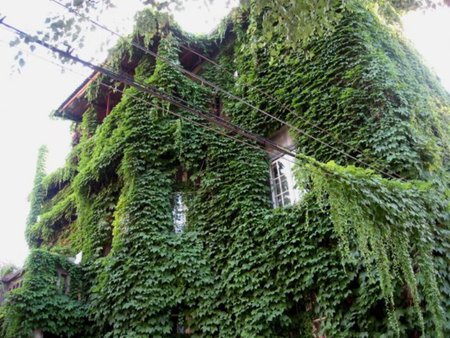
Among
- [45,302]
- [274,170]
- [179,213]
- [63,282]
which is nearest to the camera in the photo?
[45,302]

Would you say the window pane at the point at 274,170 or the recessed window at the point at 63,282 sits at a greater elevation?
the window pane at the point at 274,170

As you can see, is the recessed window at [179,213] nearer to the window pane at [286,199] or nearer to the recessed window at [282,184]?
the recessed window at [282,184]

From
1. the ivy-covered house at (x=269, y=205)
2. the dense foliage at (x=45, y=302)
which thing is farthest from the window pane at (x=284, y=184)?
the dense foliage at (x=45, y=302)

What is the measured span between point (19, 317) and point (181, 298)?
3.70 metres

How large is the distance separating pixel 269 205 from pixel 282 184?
1.96 feet

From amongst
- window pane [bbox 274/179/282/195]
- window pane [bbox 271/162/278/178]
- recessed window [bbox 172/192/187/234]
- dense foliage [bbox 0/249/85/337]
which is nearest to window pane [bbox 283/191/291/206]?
window pane [bbox 274/179/282/195]

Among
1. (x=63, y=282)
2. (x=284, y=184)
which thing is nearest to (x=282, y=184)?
(x=284, y=184)

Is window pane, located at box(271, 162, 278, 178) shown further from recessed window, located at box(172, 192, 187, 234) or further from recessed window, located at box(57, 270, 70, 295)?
recessed window, located at box(57, 270, 70, 295)

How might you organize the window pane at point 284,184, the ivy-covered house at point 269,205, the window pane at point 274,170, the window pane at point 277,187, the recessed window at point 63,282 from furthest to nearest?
1. the recessed window at point 63,282
2. the window pane at point 274,170
3. the window pane at point 277,187
4. the window pane at point 284,184
5. the ivy-covered house at point 269,205

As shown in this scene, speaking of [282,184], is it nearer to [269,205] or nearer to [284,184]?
[284,184]

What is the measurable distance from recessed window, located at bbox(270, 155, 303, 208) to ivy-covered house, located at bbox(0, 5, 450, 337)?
4 centimetres

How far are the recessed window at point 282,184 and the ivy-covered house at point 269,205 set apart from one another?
0.12 ft

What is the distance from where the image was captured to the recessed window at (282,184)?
9.41m

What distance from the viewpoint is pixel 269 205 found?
31.4 ft
